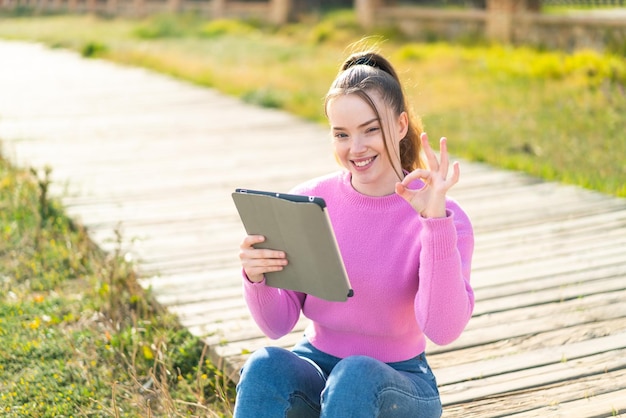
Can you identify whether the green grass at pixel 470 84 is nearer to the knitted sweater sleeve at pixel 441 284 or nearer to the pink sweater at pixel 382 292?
the pink sweater at pixel 382 292

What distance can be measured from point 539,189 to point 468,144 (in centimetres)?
158

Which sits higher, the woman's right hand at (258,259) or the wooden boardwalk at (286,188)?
the woman's right hand at (258,259)

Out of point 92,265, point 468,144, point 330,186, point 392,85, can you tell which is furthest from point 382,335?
point 468,144

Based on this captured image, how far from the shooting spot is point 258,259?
2.68 meters

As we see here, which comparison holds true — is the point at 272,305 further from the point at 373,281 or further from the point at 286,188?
the point at 286,188

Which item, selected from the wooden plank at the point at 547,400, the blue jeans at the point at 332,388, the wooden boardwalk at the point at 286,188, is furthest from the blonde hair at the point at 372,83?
the wooden boardwalk at the point at 286,188

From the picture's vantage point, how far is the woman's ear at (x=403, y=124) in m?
2.74

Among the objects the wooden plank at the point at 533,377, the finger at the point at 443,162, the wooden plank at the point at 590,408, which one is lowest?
the wooden plank at the point at 533,377

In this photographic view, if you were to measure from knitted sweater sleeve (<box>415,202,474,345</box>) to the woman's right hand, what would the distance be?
0.40m

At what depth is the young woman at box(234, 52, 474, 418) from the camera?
251 cm

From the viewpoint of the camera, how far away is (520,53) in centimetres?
1281

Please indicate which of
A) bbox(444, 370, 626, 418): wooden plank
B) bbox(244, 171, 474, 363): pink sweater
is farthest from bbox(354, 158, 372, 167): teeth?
bbox(444, 370, 626, 418): wooden plank

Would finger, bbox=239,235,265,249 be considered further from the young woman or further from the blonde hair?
the blonde hair

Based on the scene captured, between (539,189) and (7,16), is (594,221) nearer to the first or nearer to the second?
(539,189)
